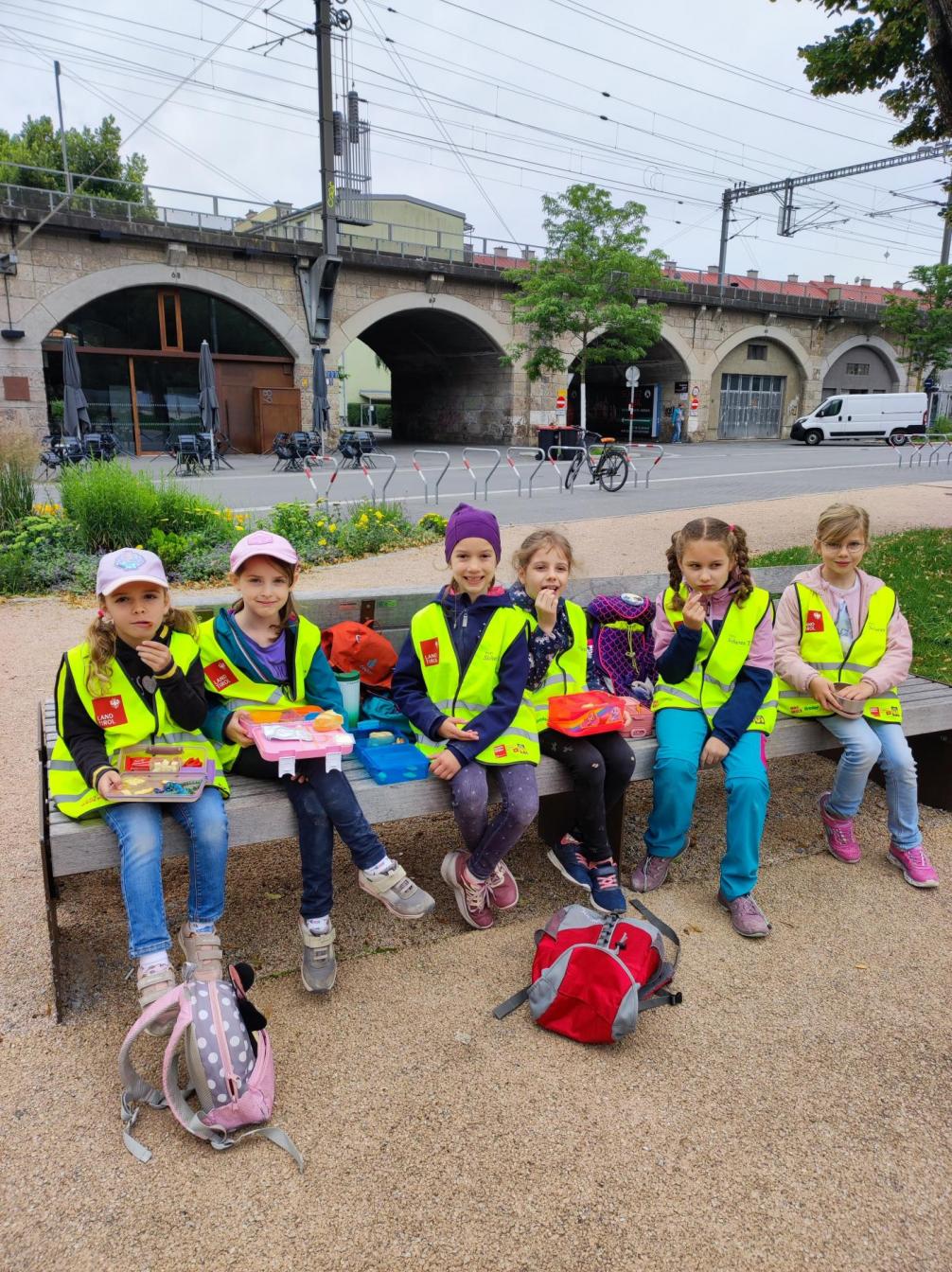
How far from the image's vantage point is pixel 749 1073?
261 cm

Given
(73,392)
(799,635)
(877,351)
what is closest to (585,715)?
(799,635)

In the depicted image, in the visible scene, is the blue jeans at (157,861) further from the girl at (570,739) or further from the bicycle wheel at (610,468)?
the bicycle wheel at (610,468)

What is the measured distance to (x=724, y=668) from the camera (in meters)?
3.64

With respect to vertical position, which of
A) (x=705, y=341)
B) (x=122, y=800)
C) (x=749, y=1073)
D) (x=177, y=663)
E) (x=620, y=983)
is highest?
(x=705, y=341)

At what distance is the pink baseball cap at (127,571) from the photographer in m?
2.89

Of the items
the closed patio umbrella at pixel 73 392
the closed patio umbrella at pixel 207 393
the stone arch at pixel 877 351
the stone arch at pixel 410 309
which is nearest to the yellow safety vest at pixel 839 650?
the closed patio umbrella at pixel 73 392

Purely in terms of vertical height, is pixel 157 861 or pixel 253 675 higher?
pixel 253 675

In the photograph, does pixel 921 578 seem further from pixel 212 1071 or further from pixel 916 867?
pixel 212 1071

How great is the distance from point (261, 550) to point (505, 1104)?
6.20ft

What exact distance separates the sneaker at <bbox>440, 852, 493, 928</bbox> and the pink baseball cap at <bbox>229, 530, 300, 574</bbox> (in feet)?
4.07

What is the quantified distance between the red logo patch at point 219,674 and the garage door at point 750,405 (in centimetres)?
3989

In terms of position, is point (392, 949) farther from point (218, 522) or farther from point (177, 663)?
point (218, 522)

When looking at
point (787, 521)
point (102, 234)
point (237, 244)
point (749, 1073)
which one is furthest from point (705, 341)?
point (749, 1073)

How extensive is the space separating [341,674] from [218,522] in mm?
6006
